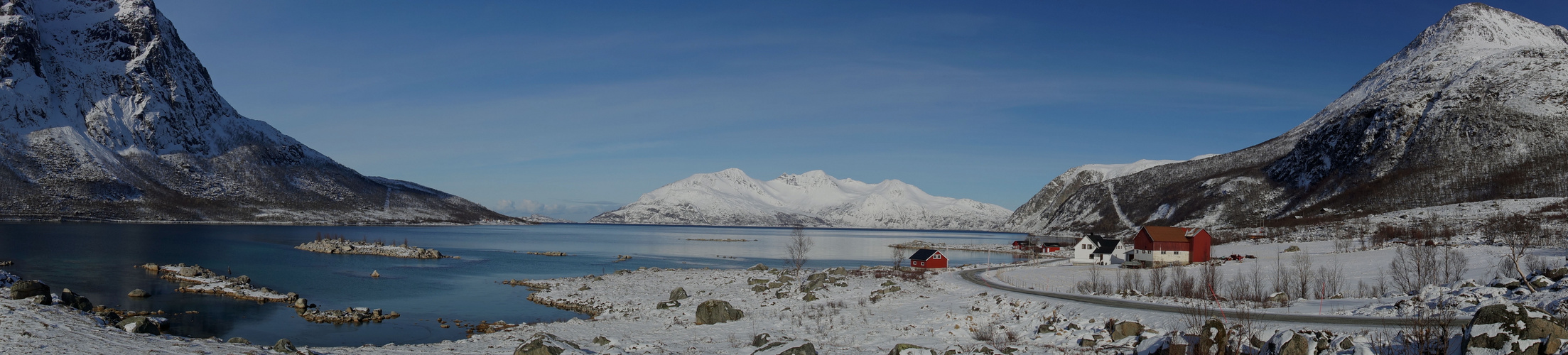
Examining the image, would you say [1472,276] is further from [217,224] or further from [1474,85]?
[217,224]

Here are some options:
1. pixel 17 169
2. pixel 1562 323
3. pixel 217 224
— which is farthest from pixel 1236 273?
pixel 17 169

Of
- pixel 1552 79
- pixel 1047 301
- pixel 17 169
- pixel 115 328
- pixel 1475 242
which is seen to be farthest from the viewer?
pixel 17 169

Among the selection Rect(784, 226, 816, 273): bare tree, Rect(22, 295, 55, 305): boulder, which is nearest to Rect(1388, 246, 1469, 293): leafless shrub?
Rect(784, 226, 816, 273): bare tree

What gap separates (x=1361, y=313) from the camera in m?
25.4

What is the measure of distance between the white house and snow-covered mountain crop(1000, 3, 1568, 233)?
4448 cm

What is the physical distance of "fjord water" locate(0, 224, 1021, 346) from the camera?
118ft

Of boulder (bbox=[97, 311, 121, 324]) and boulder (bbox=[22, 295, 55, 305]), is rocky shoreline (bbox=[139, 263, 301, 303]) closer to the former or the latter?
boulder (bbox=[97, 311, 121, 324])

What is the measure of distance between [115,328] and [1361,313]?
1609 inches

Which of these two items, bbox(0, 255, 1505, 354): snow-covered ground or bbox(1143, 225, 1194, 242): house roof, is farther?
bbox(1143, 225, 1194, 242): house roof

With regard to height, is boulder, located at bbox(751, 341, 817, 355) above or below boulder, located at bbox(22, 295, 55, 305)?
above

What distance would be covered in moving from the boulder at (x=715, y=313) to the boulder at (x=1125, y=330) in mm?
17087

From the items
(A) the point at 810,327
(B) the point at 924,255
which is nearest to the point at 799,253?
(B) the point at 924,255

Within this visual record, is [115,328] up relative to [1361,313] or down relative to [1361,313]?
down

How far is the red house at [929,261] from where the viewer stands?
2965 inches
